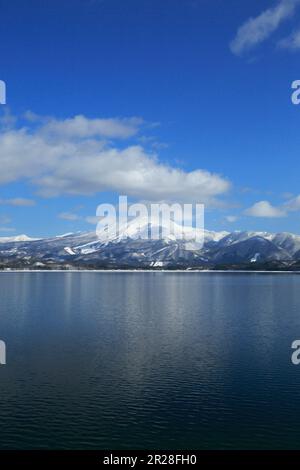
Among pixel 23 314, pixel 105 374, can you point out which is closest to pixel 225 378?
pixel 105 374

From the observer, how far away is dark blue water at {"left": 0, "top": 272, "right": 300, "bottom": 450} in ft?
96.2

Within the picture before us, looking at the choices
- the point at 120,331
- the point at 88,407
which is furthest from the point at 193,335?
the point at 88,407

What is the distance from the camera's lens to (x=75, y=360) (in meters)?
47.3

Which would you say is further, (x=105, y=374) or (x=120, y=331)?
(x=120, y=331)

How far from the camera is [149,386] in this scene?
38.7 m

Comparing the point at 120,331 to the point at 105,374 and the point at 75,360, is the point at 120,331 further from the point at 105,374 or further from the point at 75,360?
the point at 105,374

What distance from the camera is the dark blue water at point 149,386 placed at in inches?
1154

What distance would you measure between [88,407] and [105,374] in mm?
8794

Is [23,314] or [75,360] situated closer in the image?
[75,360]

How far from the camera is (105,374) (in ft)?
139

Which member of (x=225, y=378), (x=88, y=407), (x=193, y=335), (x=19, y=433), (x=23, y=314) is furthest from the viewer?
(x=23, y=314)

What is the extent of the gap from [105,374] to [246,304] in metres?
69.3
